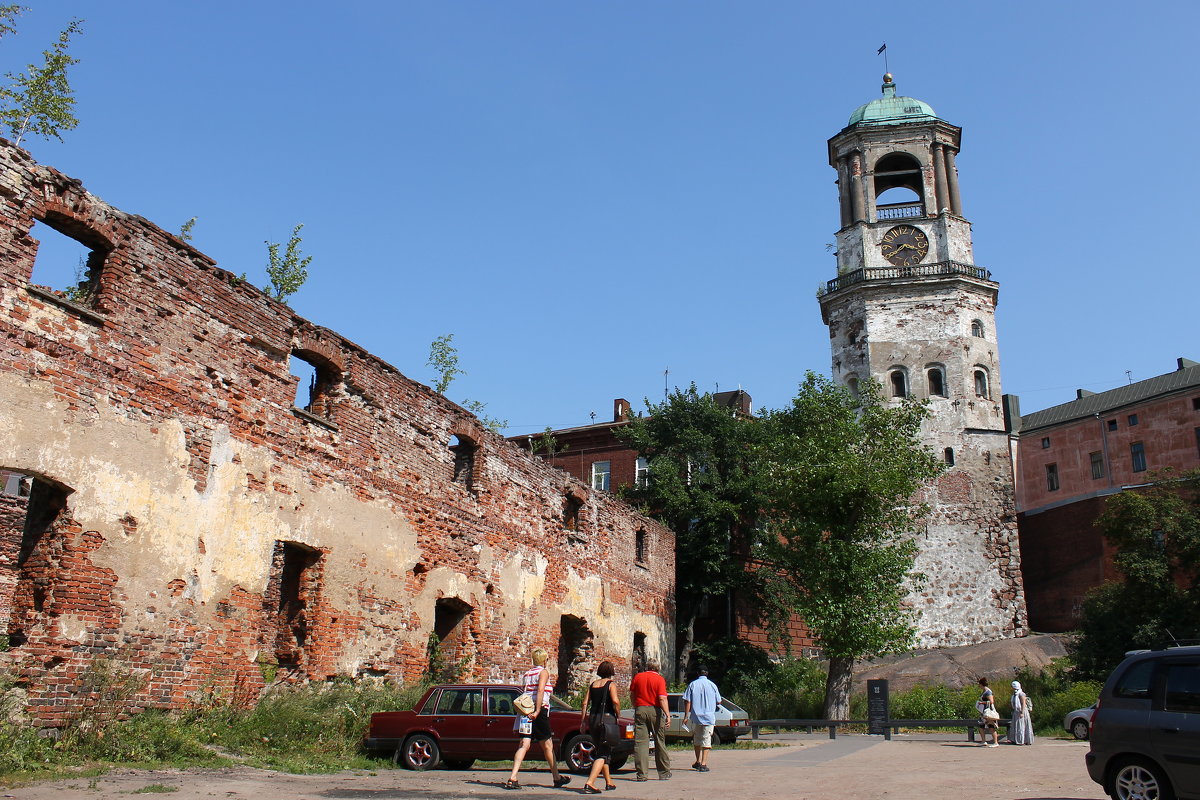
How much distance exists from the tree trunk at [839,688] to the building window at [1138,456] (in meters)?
27.2

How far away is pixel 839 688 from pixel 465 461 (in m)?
12.1

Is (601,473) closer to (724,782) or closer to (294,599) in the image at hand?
(294,599)

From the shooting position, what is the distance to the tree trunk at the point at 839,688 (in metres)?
24.0

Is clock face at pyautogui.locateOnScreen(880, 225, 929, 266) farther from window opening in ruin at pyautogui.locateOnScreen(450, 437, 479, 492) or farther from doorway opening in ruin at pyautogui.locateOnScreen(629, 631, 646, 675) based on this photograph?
window opening in ruin at pyautogui.locateOnScreen(450, 437, 479, 492)

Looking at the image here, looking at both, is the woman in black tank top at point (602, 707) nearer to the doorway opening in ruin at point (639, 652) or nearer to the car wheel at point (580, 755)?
the car wheel at point (580, 755)

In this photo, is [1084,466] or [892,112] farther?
[1084,466]

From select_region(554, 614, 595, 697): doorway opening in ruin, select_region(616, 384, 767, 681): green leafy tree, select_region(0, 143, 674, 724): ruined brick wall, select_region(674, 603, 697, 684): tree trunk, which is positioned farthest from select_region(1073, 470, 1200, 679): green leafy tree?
select_region(0, 143, 674, 724): ruined brick wall

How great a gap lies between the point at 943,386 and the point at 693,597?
13445mm

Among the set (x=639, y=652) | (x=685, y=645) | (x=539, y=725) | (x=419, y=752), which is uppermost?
(x=685, y=645)

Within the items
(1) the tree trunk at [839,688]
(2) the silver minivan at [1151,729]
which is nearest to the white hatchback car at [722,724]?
(1) the tree trunk at [839,688]

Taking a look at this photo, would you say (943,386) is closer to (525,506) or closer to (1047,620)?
(1047,620)

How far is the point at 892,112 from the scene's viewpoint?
133 ft

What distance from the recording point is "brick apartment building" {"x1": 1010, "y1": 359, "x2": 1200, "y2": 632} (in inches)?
1452

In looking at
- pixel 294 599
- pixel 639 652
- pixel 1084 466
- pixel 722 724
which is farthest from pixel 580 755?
pixel 1084 466
